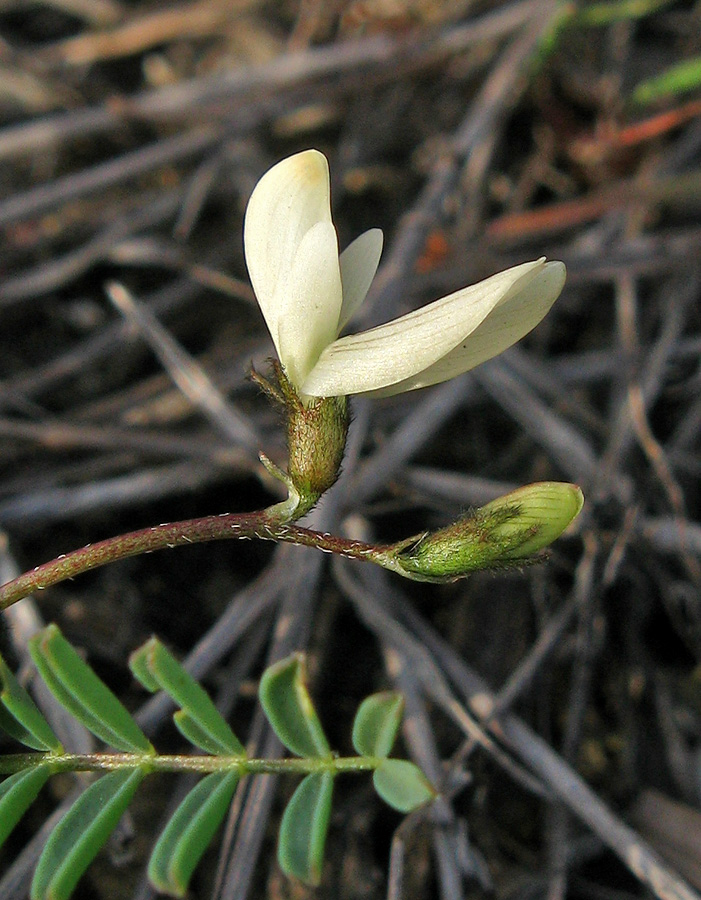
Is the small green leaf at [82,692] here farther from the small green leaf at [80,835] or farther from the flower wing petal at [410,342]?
the flower wing petal at [410,342]

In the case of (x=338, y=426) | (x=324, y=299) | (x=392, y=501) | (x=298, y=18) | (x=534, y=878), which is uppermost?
(x=298, y=18)

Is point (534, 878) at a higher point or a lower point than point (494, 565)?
lower

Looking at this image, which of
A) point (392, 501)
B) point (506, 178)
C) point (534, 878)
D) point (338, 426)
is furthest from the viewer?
point (506, 178)

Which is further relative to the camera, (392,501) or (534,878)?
(392,501)

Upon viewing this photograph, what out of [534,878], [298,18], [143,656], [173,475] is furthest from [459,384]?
[298,18]

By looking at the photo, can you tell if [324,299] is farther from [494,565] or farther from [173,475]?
[173,475]

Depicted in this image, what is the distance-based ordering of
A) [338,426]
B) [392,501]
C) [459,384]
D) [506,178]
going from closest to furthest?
[338,426], [392,501], [459,384], [506,178]

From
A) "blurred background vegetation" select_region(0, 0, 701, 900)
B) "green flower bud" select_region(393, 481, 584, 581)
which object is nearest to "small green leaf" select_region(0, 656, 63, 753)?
"blurred background vegetation" select_region(0, 0, 701, 900)

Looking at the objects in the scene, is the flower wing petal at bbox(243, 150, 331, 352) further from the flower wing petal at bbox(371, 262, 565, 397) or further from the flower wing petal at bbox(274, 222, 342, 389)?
the flower wing petal at bbox(371, 262, 565, 397)
